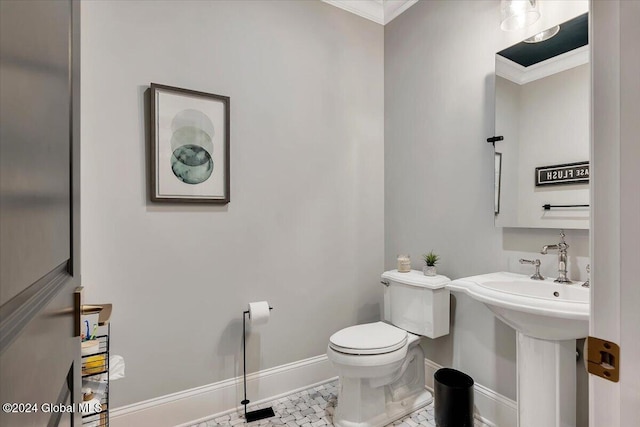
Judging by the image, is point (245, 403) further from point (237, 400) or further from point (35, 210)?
point (35, 210)

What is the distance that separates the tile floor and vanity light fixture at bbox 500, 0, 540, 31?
224 cm

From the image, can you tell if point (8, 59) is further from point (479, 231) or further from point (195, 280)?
point (479, 231)

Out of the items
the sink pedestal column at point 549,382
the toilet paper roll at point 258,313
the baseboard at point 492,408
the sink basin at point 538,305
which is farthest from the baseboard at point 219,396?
the sink pedestal column at point 549,382

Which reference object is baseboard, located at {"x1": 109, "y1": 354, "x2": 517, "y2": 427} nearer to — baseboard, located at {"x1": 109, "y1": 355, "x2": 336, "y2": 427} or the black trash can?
baseboard, located at {"x1": 109, "y1": 355, "x2": 336, "y2": 427}

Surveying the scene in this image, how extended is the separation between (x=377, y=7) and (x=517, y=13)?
1.24 metres

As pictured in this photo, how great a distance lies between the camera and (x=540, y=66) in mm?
1756

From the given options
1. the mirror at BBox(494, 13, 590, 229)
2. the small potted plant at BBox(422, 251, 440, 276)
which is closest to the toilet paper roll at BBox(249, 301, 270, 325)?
the small potted plant at BBox(422, 251, 440, 276)

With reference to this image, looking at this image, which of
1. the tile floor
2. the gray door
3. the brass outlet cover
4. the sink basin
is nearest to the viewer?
the gray door

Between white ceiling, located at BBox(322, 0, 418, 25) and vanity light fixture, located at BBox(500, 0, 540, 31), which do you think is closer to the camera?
vanity light fixture, located at BBox(500, 0, 540, 31)

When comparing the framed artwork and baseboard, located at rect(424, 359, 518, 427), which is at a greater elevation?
the framed artwork

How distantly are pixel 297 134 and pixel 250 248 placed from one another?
0.84 metres

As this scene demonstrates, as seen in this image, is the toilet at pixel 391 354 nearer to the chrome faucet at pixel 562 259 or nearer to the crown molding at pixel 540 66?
the chrome faucet at pixel 562 259

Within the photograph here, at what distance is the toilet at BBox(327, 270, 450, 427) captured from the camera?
71.1 inches

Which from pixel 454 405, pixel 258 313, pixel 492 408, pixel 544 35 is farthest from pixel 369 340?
pixel 544 35
